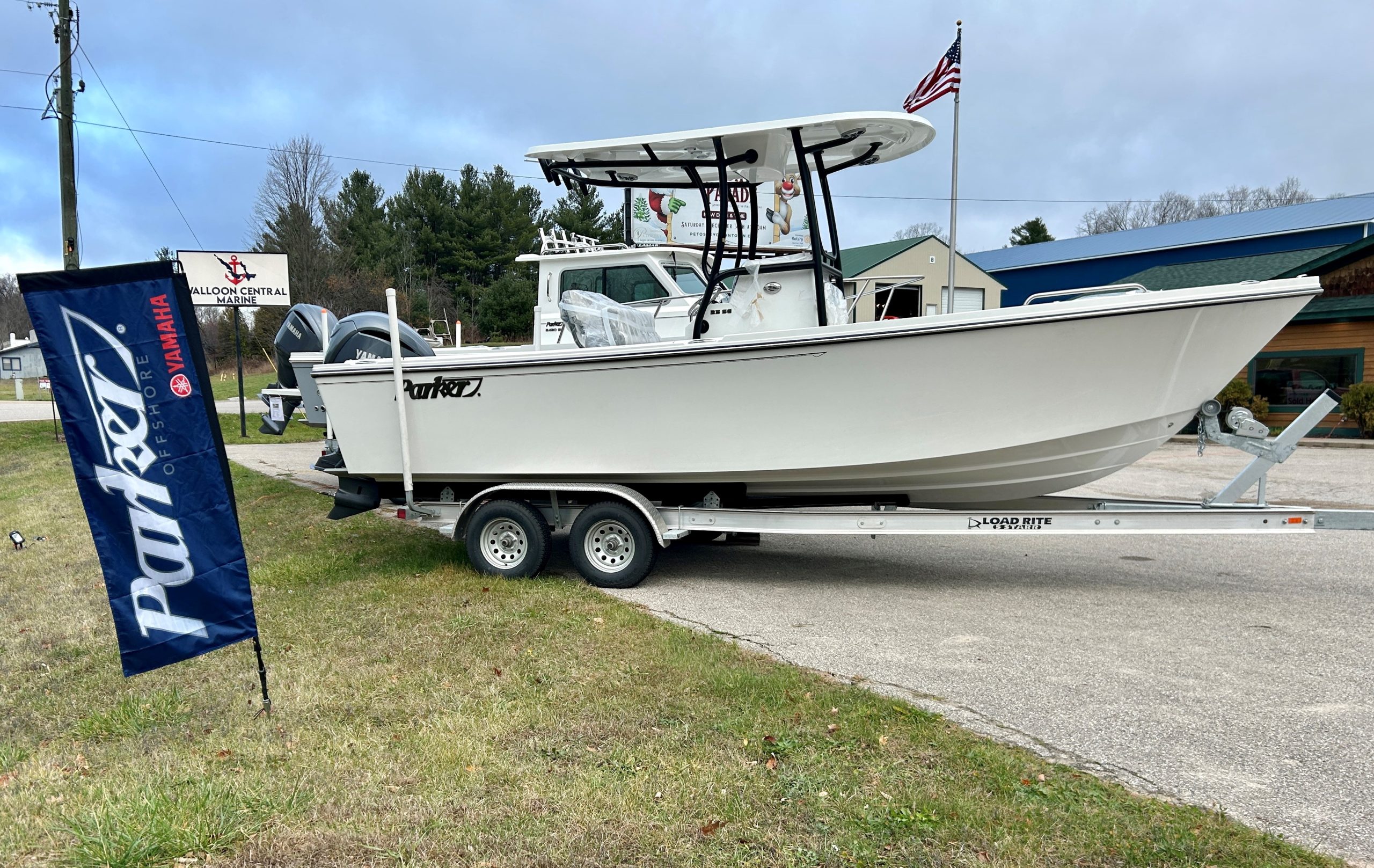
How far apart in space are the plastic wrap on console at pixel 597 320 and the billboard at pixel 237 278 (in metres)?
13.9

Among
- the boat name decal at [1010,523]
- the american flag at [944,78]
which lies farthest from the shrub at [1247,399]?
the boat name decal at [1010,523]

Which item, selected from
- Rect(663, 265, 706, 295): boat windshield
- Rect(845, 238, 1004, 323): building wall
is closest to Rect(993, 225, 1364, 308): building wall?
Rect(845, 238, 1004, 323): building wall

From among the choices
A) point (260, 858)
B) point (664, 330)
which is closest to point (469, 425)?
point (664, 330)

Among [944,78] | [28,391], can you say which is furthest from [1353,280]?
[28,391]

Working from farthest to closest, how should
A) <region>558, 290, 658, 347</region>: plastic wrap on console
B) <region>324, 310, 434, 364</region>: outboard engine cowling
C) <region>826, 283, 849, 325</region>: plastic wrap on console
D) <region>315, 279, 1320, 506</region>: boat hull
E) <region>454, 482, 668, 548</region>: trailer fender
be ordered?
<region>324, 310, 434, 364</region>: outboard engine cowling
<region>826, 283, 849, 325</region>: plastic wrap on console
<region>558, 290, 658, 347</region>: plastic wrap on console
<region>454, 482, 668, 548</region>: trailer fender
<region>315, 279, 1320, 506</region>: boat hull

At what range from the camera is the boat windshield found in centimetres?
719

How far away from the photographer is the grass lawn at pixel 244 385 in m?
27.3

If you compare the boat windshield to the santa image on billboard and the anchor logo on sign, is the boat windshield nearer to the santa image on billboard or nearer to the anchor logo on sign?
the santa image on billboard

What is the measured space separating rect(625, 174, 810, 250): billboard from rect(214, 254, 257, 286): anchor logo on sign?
828cm

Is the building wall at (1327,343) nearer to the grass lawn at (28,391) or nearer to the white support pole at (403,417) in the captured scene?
the white support pole at (403,417)

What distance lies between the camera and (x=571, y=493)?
6066 mm

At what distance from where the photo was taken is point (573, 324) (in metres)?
5.97

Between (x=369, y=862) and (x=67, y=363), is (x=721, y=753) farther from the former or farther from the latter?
(x=67, y=363)

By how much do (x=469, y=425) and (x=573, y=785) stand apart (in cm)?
346
